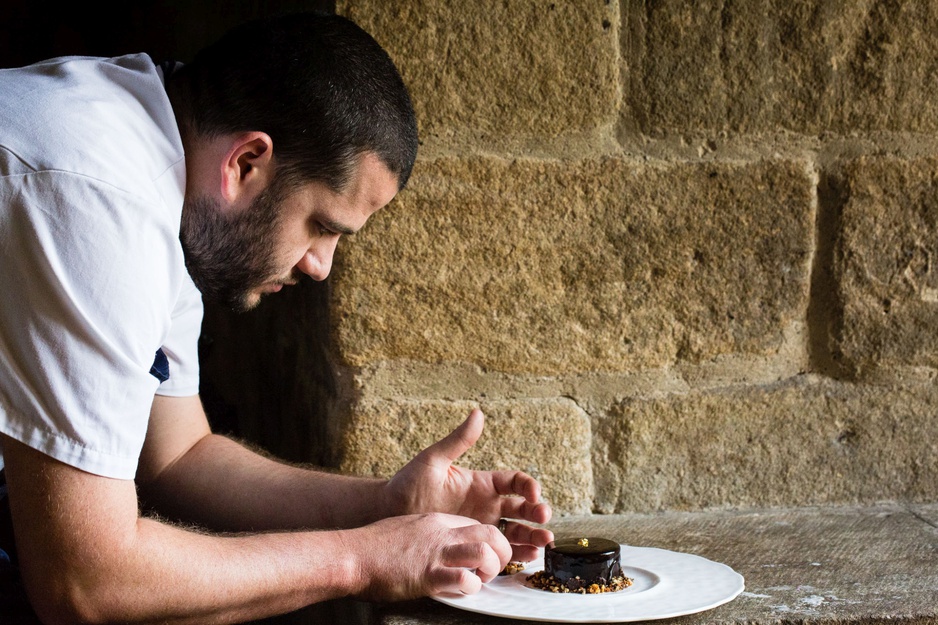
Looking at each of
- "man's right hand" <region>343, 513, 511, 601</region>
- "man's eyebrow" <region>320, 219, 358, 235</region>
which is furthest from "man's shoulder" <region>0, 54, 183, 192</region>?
"man's right hand" <region>343, 513, 511, 601</region>

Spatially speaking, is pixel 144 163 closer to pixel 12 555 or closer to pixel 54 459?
pixel 54 459

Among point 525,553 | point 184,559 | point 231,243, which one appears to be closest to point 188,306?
point 231,243

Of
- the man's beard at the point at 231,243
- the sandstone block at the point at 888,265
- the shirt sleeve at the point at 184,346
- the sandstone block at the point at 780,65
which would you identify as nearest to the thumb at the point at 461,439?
the man's beard at the point at 231,243

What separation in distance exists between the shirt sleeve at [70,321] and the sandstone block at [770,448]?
0.80 meters

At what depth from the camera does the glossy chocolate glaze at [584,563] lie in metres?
1.19

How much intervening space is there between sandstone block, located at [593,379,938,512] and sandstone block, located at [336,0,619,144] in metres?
0.48

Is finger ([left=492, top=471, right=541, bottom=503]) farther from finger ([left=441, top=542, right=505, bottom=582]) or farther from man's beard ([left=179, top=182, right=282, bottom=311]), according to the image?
man's beard ([left=179, top=182, right=282, bottom=311])

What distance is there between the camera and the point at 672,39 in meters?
1.58

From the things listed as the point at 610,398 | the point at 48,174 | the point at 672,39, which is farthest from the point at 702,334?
the point at 48,174

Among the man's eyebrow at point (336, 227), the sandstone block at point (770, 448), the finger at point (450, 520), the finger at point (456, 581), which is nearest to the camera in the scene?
the finger at point (456, 581)

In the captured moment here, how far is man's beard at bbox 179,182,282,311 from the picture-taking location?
4.39 feet

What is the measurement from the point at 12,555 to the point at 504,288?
80 centimetres

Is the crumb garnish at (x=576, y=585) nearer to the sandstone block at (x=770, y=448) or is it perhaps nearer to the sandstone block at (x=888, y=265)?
the sandstone block at (x=770, y=448)

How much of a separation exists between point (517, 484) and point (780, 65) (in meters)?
0.78
